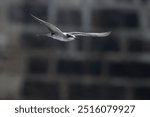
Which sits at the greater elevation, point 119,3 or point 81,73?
point 119,3

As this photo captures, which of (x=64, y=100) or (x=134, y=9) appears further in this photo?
(x=134, y=9)

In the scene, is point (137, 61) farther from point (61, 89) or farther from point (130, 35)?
point (61, 89)

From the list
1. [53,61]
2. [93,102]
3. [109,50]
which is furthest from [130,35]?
[93,102]

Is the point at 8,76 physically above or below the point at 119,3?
below

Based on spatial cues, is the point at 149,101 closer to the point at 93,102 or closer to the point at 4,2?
the point at 93,102

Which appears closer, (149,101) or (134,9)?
(149,101)

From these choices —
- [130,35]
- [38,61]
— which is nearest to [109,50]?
[130,35]
